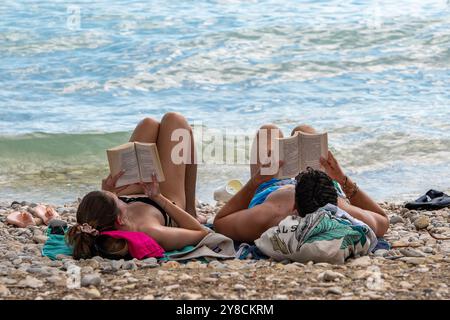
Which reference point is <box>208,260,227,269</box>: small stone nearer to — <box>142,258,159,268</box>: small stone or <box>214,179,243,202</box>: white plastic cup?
<box>142,258,159,268</box>: small stone

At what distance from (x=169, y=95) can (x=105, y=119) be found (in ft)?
6.51

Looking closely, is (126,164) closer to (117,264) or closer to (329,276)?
(117,264)

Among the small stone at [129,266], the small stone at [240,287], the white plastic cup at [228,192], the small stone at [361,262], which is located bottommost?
the white plastic cup at [228,192]

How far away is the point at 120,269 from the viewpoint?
188 inches

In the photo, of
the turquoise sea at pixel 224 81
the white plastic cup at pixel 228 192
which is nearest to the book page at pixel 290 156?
the white plastic cup at pixel 228 192

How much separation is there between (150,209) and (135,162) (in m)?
0.35

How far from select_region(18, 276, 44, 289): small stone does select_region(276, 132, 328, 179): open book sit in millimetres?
1710

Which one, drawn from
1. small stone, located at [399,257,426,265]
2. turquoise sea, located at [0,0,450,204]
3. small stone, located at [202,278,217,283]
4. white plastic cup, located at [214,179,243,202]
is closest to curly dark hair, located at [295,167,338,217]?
small stone, located at [399,257,426,265]

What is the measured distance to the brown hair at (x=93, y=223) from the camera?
5.07 metres

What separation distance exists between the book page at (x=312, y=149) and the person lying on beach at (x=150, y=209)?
0.76 m

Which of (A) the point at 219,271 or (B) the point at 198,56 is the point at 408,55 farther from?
(A) the point at 219,271

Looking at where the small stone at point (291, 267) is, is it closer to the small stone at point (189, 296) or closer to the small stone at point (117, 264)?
the small stone at point (189, 296)

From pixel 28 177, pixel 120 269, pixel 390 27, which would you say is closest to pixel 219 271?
pixel 120 269

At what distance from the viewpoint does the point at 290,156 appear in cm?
539
